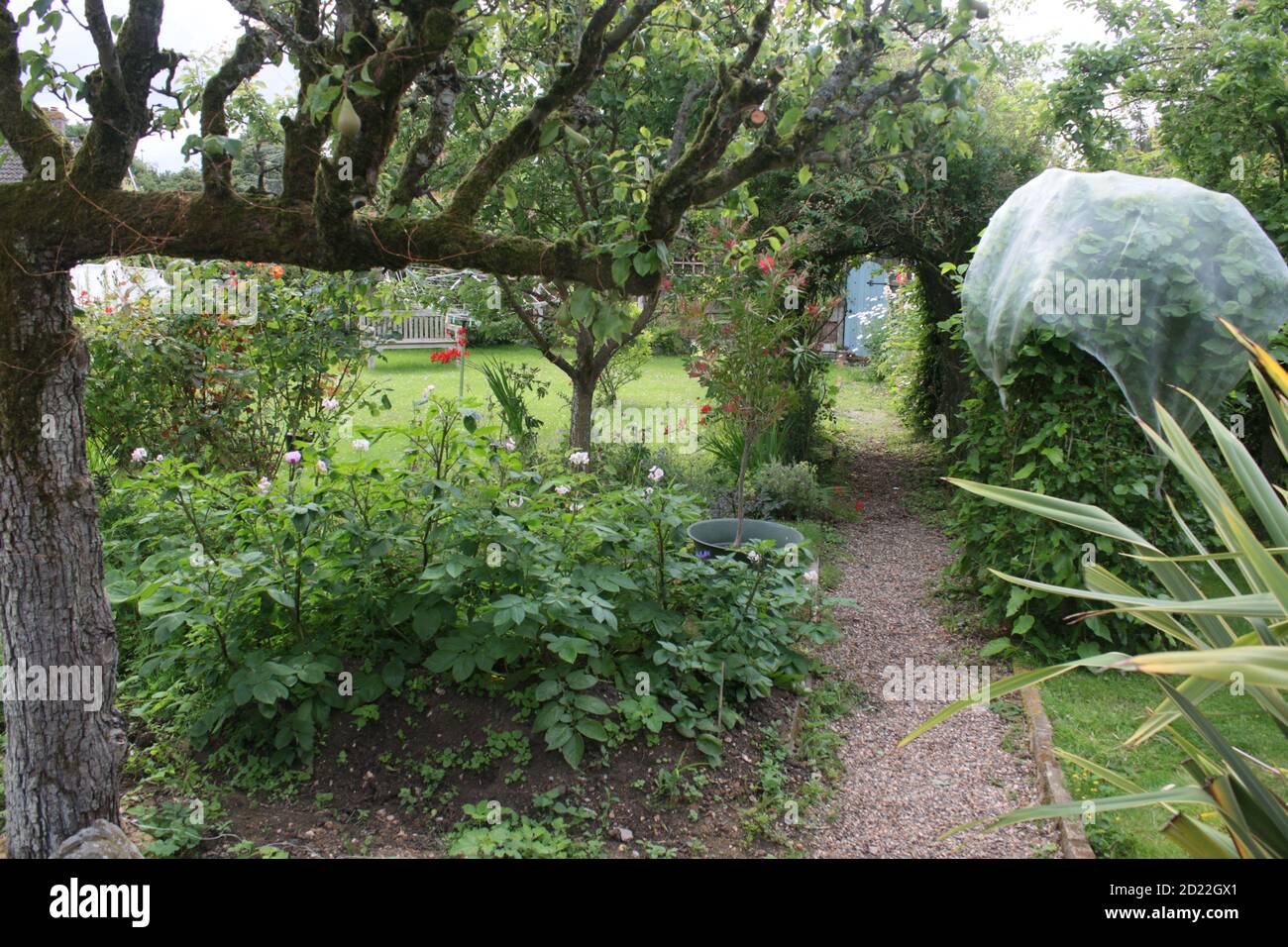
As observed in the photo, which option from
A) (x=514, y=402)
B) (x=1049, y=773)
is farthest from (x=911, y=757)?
(x=514, y=402)

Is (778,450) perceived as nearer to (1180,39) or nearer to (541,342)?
(541,342)

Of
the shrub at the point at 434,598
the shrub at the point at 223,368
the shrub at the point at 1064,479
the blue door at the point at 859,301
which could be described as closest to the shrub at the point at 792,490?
the shrub at the point at 1064,479

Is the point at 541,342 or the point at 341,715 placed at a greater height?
the point at 541,342

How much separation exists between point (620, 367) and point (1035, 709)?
→ 5077mm

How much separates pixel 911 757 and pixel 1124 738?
3.09 feet

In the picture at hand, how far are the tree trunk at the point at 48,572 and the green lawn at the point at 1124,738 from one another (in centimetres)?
323

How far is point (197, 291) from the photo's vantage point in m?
5.31

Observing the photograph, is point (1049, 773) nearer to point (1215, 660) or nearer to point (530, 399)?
point (1215, 660)

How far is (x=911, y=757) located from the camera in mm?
3805

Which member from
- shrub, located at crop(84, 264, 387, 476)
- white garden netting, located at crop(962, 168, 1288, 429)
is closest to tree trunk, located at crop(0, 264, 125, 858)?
shrub, located at crop(84, 264, 387, 476)

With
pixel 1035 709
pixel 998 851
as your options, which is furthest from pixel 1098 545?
pixel 998 851

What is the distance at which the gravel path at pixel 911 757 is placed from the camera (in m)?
3.17
